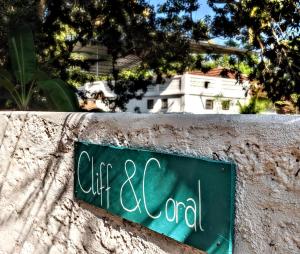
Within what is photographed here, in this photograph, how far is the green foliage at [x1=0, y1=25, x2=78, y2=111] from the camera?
16.9ft

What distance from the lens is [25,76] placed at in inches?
228

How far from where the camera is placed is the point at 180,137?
6.81 ft

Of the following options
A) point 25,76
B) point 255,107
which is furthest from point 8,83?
point 255,107

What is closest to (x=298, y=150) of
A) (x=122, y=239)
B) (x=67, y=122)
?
(x=122, y=239)

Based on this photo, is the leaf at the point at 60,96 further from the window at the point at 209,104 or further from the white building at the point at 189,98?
the window at the point at 209,104

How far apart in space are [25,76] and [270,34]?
176 inches

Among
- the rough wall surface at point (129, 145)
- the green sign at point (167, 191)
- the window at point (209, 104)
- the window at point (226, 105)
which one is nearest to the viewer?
the rough wall surface at point (129, 145)

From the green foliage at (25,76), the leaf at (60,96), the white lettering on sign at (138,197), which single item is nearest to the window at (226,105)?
the green foliage at (25,76)

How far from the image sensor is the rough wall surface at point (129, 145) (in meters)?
1.64

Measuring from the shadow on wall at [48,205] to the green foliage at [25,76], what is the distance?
1.67m

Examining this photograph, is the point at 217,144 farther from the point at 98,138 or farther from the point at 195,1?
the point at 195,1

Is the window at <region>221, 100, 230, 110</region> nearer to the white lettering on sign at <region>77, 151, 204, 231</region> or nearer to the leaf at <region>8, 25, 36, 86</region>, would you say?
the leaf at <region>8, 25, 36, 86</region>

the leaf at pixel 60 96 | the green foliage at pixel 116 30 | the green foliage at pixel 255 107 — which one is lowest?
the leaf at pixel 60 96

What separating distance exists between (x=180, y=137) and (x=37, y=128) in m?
1.47
